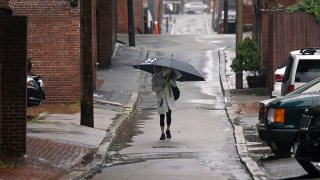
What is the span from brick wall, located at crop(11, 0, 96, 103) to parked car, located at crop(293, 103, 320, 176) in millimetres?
13745

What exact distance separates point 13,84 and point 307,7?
12204mm

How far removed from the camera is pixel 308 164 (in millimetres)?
11844

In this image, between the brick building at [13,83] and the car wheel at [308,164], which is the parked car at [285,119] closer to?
the car wheel at [308,164]

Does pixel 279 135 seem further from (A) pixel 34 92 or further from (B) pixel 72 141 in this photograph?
(A) pixel 34 92

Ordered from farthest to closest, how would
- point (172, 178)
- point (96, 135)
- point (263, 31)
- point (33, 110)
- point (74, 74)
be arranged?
point (263, 31) < point (74, 74) < point (33, 110) < point (96, 135) < point (172, 178)

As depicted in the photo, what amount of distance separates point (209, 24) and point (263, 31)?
41.7 m

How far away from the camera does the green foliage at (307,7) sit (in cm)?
2436

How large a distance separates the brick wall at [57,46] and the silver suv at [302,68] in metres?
8.62

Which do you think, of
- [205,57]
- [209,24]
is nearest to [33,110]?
[205,57]

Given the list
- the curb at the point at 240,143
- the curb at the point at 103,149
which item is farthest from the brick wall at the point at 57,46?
the curb at the point at 240,143

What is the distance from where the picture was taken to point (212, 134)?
18953mm

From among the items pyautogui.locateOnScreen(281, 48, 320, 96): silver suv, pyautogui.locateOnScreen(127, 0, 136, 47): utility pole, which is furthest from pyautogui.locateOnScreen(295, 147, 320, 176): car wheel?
pyautogui.locateOnScreen(127, 0, 136, 47): utility pole

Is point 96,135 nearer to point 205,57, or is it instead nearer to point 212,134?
point 212,134

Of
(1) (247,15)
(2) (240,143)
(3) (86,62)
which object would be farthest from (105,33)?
(2) (240,143)
